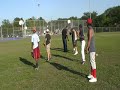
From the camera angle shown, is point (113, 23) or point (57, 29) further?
point (113, 23)

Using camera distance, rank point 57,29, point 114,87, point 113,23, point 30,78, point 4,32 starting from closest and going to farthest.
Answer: point 114,87, point 30,78, point 4,32, point 57,29, point 113,23

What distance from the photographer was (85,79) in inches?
477

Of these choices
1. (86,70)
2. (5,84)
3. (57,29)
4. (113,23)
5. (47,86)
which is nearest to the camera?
(47,86)

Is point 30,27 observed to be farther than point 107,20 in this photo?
No

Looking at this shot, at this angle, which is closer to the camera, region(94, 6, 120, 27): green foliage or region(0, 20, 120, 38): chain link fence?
region(0, 20, 120, 38): chain link fence

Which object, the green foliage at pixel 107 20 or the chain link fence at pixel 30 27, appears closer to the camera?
the chain link fence at pixel 30 27

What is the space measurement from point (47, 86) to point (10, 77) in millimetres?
2959

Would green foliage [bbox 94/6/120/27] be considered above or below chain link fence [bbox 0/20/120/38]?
above

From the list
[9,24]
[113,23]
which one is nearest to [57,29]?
[9,24]

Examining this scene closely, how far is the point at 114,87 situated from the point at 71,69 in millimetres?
4746

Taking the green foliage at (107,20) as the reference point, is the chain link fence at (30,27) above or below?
below

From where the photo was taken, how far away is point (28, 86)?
37.2ft

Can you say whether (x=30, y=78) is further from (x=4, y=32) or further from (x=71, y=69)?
(x=4, y=32)

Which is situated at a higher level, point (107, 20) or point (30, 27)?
point (107, 20)
